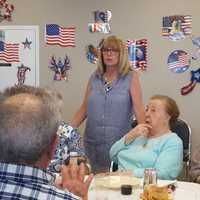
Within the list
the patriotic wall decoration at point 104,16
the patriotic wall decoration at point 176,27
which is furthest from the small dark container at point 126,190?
the patriotic wall decoration at point 104,16

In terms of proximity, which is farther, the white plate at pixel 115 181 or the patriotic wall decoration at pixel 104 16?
the patriotic wall decoration at pixel 104 16

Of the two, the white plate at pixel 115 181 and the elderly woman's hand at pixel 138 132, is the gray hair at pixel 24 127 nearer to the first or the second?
the white plate at pixel 115 181

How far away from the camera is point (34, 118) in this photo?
1422 millimetres

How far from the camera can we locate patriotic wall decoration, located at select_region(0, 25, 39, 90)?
477 centimetres

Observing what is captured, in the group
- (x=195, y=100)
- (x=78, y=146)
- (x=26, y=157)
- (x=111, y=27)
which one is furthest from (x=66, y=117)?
(x=26, y=157)

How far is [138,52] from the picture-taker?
4.55 meters

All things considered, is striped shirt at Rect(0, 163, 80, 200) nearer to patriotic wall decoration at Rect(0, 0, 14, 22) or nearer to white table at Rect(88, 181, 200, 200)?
white table at Rect(88, 181, 200, 200)

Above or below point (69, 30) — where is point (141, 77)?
below

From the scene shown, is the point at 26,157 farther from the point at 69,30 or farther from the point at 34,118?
the point at 69,30

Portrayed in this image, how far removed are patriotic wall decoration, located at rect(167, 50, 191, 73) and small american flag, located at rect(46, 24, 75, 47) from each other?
1007mm

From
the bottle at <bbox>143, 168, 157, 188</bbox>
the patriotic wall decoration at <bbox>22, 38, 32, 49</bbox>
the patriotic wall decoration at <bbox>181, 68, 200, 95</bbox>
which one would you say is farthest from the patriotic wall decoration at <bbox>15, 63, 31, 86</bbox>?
the bottle at <bbox>143, 168, 157, 188</bbox>

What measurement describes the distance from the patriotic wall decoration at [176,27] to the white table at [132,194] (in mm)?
2125

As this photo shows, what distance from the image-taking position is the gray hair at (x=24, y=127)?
1.41m

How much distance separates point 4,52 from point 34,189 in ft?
11.9
